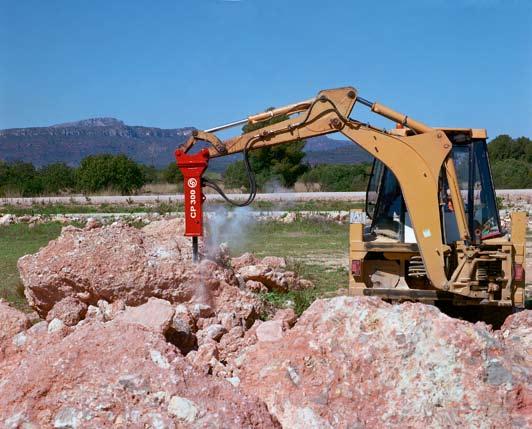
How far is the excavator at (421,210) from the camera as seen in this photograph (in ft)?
30.6

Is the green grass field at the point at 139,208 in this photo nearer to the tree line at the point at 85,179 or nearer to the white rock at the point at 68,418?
the tree line at the point at 85,179

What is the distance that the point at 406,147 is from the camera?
372 inches

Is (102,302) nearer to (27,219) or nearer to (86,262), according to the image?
(86,262)

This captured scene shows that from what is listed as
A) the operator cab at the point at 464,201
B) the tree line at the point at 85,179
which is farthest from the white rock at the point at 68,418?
the tree line at the point at 85,179

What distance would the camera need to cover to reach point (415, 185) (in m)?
9.38

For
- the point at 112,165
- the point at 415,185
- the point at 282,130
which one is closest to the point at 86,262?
the point at 282,130

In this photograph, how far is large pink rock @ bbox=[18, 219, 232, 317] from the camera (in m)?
9.59

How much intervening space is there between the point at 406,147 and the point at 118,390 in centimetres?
528

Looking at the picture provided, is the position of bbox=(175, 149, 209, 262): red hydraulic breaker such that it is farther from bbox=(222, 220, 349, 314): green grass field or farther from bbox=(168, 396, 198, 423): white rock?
bbox=(168, 396, 198, 423): white rock

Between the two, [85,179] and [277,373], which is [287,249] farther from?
[85,179]

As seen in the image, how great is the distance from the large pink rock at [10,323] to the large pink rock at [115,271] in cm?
149

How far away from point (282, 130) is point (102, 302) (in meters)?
3.11

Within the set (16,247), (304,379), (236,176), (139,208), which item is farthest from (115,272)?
(236,176)

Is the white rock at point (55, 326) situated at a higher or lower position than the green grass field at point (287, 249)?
higher
